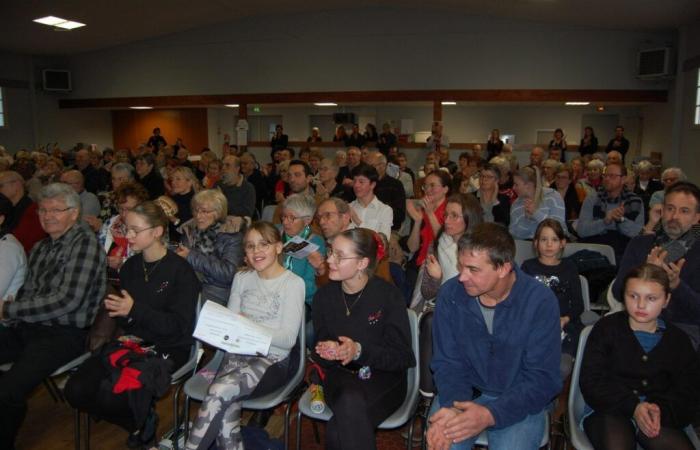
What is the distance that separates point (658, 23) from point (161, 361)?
10.1m

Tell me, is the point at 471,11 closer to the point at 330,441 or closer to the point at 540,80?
the point at 540,80

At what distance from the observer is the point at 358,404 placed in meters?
2.25

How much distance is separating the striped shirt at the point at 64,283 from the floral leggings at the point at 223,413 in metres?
1.00

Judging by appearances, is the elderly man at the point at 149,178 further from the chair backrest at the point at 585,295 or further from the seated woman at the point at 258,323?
the chair backrest at the point at 585,295

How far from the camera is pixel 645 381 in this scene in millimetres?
2180

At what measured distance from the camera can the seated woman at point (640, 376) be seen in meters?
2.08

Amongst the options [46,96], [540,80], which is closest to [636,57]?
[540,80]

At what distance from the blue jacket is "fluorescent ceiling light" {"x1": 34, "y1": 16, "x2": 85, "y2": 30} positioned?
1122 centimetres

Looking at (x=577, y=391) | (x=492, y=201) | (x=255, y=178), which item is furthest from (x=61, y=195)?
(x=255, y=178)

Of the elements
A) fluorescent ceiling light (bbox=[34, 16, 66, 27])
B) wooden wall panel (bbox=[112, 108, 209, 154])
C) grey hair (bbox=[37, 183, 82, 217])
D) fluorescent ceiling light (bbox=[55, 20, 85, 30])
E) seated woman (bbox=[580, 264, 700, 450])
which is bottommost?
seated woman (bbox=[580, 264, 700, 450])

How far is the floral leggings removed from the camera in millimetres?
2361

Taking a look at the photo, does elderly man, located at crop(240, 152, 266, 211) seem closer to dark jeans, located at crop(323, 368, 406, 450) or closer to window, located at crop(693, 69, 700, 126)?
dark jeans, located at crop(323, 368, 406, 450)

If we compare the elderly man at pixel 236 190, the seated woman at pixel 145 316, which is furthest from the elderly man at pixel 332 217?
the elderly man at pixel 236 190

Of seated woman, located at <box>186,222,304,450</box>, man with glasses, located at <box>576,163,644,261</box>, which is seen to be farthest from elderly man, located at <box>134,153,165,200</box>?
man with glasses, located at <box>576,163,644,261</box>
